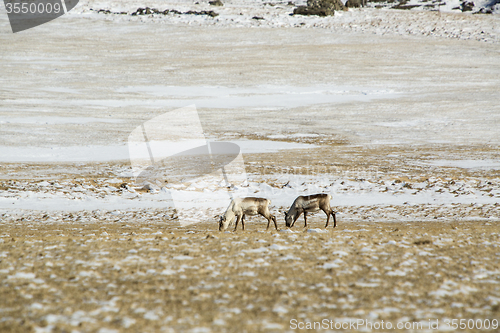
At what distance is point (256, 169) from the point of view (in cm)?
2053

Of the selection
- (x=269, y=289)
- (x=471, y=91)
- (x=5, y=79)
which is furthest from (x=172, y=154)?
(x=471, y=91)

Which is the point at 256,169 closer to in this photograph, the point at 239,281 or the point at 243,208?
the point at 243,208

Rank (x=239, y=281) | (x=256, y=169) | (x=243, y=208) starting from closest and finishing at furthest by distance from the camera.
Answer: (x=239, y=281), (x=243, y=208), (x=256, y=169)

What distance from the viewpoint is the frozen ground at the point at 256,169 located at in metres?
5.59

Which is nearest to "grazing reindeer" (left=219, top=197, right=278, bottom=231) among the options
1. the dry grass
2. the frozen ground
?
the frozen ground

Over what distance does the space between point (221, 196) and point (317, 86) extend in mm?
29264

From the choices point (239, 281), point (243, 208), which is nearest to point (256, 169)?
point (243, 208)

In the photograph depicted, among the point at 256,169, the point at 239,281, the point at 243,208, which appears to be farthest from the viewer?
the point at 256,169

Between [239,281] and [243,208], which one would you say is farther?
[243,208]

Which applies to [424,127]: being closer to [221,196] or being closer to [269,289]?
[221,196]

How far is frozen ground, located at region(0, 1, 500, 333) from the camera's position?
18.4ft

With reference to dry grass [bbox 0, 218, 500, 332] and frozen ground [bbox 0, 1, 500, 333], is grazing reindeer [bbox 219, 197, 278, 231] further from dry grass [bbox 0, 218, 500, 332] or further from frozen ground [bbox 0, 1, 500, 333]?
dry grass [bbox 0, 218, 500, 332]

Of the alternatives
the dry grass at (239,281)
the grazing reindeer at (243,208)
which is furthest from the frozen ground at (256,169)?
the grazing reindeer at (243,208)

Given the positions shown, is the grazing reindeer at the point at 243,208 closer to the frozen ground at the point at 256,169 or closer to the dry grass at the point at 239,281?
the frozen ground at the point at 256,169
